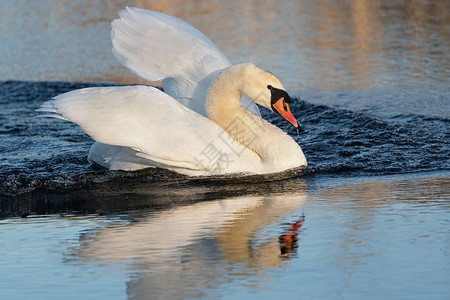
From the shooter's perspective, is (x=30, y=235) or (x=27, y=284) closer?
(x=27, y=284)

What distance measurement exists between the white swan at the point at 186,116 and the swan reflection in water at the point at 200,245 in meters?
0.71

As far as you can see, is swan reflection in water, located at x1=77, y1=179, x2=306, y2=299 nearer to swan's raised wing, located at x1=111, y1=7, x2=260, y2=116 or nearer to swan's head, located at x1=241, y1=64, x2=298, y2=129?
swan's head, located at x1=241, y1=64, x2=298, y2=129

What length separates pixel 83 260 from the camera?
4090 mm

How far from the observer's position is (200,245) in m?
4.28

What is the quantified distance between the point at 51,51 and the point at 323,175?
7.82 m

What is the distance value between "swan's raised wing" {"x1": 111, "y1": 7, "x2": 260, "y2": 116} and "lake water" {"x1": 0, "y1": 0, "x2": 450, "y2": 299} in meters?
1.02

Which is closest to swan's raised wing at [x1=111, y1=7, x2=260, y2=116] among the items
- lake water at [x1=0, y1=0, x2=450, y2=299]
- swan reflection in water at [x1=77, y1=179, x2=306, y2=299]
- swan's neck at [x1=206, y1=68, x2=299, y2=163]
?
swan's neck at [x1=206, y1=68, x2=299, y2=163]

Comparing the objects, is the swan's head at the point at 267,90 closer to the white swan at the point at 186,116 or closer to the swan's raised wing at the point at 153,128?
the white swan at the point at 186,116

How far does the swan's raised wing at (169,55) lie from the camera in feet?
23.3

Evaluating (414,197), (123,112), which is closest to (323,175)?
(414,197)

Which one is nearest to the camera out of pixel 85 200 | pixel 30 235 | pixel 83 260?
pixel 83 260

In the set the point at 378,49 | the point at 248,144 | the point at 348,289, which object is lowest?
the point at 348,289

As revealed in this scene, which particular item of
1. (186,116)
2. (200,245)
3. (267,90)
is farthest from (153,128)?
(200,245)

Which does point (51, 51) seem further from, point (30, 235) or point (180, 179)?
point (30, 235)
